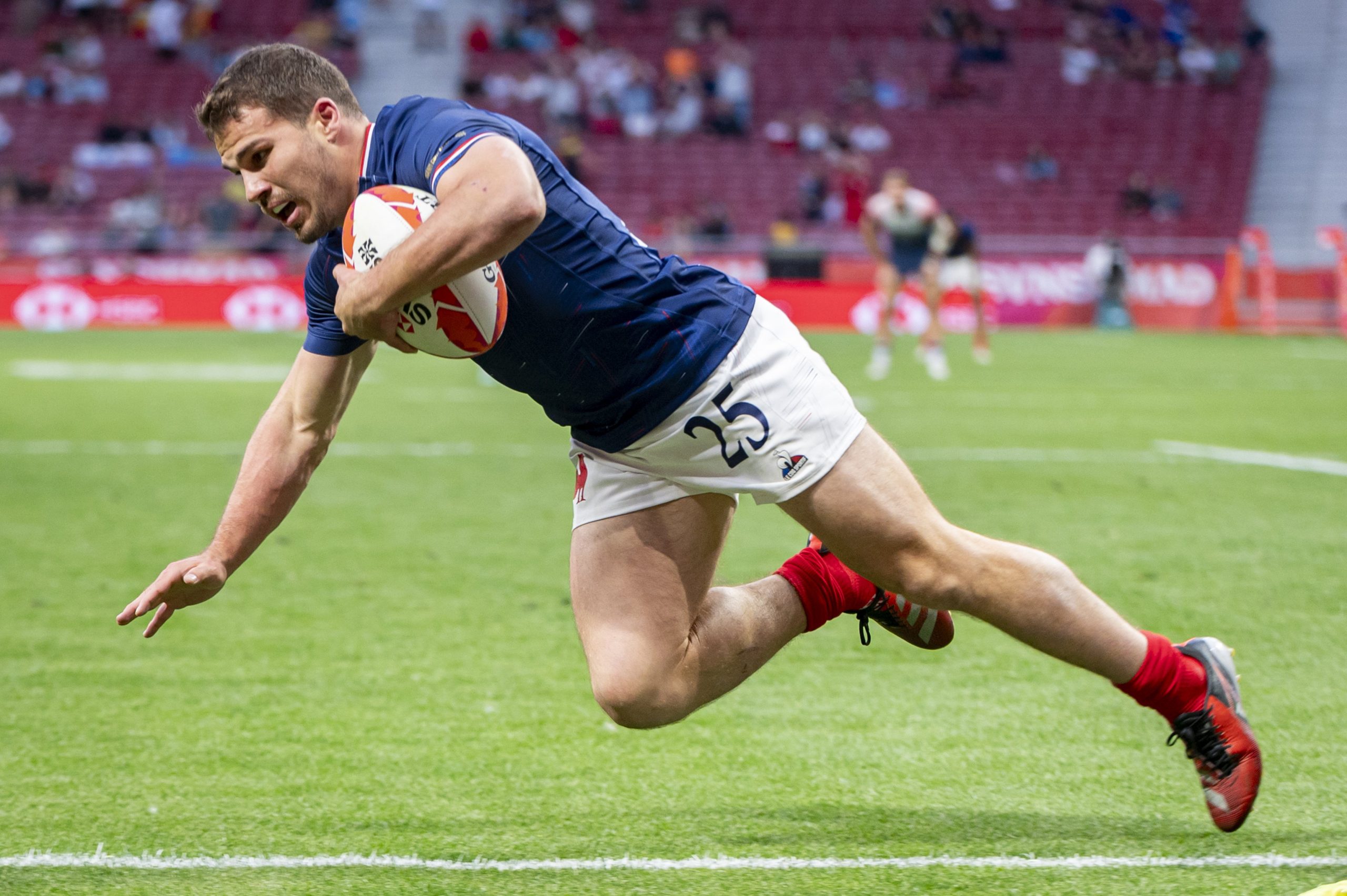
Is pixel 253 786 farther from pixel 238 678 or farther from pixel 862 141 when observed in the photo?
pixel 862 141

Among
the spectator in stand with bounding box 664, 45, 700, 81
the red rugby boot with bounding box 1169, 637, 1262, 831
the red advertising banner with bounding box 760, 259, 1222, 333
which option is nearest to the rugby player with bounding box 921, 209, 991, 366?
the red advertising banner with bounding box 760, 259, 1222, 333

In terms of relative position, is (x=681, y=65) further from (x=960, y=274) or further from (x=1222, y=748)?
(x=1222, y=748)

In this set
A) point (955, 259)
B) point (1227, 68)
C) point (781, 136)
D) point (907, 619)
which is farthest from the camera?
point (1227, 68)

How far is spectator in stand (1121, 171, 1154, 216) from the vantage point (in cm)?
2858

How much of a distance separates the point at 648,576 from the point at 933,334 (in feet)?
47.8

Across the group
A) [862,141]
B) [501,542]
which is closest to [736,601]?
[501,542]

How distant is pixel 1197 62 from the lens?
32.2 meters

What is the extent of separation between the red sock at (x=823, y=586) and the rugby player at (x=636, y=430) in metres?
0.23

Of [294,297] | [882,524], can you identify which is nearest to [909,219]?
[294,297]

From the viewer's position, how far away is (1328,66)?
105 ft

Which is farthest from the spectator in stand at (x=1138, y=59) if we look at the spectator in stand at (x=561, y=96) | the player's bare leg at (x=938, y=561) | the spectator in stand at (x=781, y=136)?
the player's bare leg at (x=938, y=561)

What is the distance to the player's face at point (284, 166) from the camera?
126 inches

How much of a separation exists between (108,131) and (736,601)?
92.3 feet

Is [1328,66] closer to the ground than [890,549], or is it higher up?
closer to the ground
